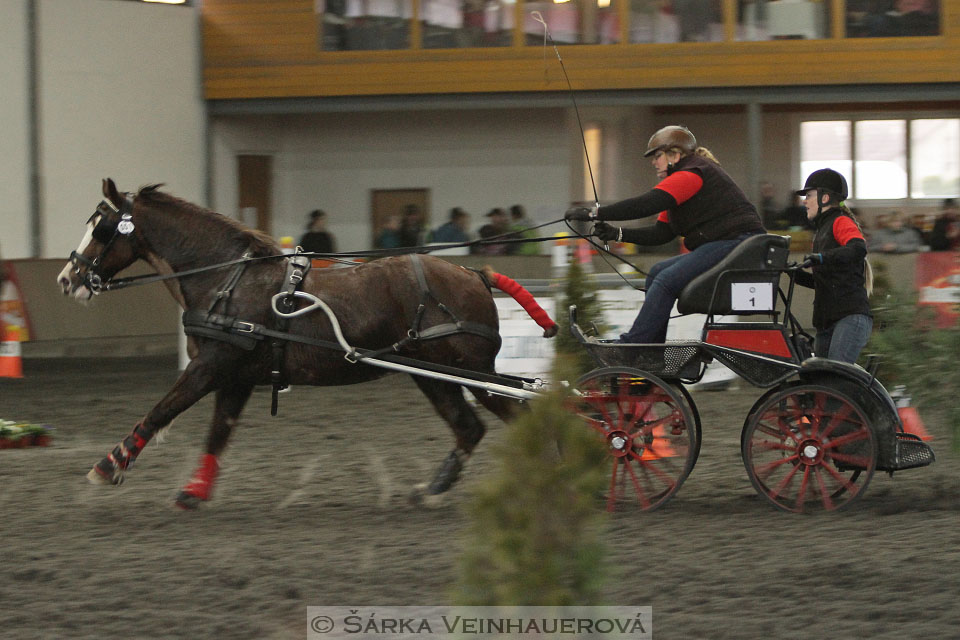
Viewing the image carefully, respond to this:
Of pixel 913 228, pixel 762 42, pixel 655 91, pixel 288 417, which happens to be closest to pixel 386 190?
pixel 655 91

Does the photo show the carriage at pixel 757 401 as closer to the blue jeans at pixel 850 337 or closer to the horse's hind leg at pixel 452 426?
the blue jeans at pixel 850 337

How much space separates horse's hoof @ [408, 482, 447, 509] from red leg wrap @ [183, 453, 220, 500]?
113cm

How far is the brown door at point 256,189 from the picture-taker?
61.8ft

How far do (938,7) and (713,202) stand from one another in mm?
12234

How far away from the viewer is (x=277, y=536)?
591cm

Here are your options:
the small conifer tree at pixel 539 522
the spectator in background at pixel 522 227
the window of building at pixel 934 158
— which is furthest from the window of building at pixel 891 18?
the small conifer tree at pixel 539 522

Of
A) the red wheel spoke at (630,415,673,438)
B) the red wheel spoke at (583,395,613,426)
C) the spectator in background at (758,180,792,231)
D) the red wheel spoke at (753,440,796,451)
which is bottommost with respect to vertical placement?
the red wheel spoke at (753,440,796,451)

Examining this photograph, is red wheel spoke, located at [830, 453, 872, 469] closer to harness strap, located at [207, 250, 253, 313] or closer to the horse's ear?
harness strap, located at [207, 250, 253, 313]

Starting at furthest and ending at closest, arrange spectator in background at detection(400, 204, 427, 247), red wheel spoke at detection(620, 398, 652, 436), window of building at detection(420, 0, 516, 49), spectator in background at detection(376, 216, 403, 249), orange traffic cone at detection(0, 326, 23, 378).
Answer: window of building at detection(420, 0, 516, 49) → spectator in background at detection(376, 216, 403, 249) → spectator in background at detection(400, 204, 427, 247) → orange traffic cone at detection(0, 326, 23, 378) → red wheel spoke at detection(620, 398, 652, 436)

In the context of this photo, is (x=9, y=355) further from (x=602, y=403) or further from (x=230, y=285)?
(x=602, y=403)

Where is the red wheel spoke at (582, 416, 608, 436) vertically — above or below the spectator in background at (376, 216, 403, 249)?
below

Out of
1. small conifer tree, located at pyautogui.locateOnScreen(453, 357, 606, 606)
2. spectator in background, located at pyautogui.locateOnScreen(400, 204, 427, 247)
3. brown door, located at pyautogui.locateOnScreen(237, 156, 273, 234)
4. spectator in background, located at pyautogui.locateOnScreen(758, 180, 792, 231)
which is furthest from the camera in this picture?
brown door, located at pyautogui.locateOnScreen(237, 156, 273, 234)

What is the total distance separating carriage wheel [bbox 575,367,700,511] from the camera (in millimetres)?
6250

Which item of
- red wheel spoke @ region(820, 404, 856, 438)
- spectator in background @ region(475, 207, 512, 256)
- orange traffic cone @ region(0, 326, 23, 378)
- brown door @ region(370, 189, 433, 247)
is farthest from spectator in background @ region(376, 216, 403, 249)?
red wheel spoke @ region(820, 404, 856, 438)
